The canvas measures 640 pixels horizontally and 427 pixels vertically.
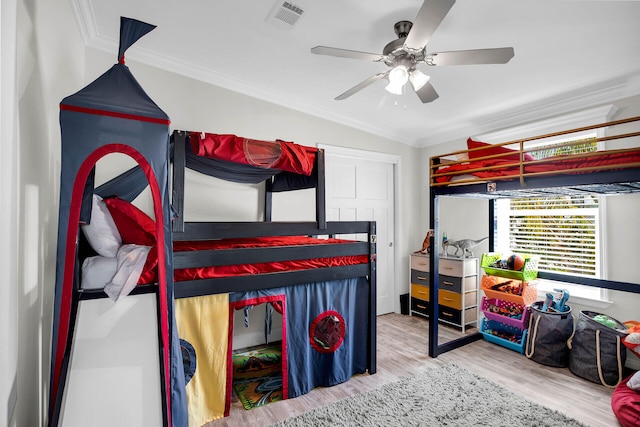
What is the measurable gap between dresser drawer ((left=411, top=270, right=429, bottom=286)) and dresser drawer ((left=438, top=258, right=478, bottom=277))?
0.23 m

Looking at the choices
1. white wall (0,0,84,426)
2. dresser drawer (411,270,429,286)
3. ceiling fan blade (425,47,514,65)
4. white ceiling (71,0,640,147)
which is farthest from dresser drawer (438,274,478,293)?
white wall (0,0,84,426)

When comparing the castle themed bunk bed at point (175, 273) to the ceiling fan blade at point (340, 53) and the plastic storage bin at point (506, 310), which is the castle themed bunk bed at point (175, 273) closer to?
the ceiling fan blade at point (340, 53)

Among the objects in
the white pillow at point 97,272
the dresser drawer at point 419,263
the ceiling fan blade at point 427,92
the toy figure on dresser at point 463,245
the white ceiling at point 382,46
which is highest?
the white ceiling at point 382,46

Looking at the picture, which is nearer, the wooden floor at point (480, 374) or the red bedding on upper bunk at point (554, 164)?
the red bedding on upper bunk at point (554, 164)

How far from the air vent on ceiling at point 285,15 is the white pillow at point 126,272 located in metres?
1.66

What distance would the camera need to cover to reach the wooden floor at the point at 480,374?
204 centimetres

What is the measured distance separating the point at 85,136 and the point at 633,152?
285 cm

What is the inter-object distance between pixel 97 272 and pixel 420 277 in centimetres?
352

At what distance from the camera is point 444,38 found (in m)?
2.17

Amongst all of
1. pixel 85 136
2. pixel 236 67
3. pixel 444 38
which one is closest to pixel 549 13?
pixel 444 38

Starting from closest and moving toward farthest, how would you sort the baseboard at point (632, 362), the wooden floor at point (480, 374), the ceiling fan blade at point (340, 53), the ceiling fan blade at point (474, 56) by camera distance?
the ceiling fan blade at point (474, 56) → the ceiling fan blade at point (340, 53) → the wooden floor at point (480, 374) → the baseboard at point (632, 362)

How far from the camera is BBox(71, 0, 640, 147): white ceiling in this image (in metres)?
1.93

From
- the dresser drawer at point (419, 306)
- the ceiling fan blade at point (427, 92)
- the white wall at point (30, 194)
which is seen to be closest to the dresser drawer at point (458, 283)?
the dresser drawer at point (419, 306)

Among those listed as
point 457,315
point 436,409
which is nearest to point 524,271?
point 457,315
